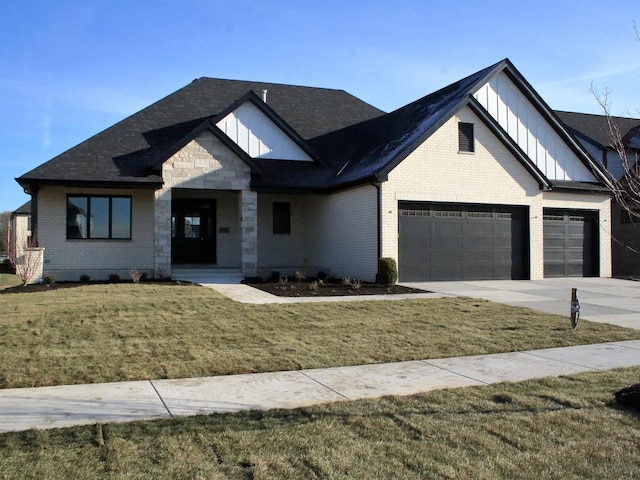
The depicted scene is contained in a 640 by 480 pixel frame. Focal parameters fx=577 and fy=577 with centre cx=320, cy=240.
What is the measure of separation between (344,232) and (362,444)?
1653 centimetres

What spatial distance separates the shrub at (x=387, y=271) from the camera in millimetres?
17984

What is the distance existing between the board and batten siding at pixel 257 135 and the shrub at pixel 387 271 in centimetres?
690

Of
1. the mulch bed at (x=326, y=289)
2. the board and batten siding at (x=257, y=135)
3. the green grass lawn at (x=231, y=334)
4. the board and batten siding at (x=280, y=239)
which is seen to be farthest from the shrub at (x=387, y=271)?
the board and batten siding at (x=257, y=135)

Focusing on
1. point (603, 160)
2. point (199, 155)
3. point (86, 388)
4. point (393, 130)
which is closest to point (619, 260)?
point (603, 160)

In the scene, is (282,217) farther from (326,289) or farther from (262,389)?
(262,389)

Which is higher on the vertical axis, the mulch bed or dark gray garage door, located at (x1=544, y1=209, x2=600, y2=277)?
dark gray garage door, located at (x1=544, y1=209, x2=600, y2=277)

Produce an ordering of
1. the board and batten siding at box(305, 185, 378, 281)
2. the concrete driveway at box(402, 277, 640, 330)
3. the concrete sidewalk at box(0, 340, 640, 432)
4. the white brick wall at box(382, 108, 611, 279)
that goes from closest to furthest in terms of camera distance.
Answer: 1. the concrete sidewalk at box(0, 340, 640, 432)
2. the concrete driveway at box(402, 277, 640, 330)
3. the white brick wall at box(382, 108, 611, 279)
4. the board and batten siding at box(305, 185, 378, 281)

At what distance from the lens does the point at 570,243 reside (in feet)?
75.4

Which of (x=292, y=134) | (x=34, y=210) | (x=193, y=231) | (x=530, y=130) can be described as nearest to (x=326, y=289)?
(x=292, y=134)

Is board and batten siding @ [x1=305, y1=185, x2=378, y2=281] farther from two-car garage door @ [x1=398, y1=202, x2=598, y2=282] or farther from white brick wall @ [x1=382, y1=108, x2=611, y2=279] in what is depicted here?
two-car garage door @ [x1=398, y1=202, x2=598, y2=282]

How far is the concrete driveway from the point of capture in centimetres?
1308

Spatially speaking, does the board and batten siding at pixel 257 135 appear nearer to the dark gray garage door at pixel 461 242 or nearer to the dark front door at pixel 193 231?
the dark front door at pixel 193 231

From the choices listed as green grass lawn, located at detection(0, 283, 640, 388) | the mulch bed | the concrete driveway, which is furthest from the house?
green grass lawn, located at detection(0, 283, 640, 388)

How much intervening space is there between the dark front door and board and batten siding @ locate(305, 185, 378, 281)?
393 cm
